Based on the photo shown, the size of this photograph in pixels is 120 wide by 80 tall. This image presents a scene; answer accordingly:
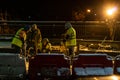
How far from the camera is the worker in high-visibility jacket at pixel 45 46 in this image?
20.8m

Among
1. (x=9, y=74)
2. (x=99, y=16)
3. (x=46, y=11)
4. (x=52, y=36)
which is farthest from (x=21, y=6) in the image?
(x=9, y=74)

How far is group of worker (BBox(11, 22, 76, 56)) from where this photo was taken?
1886 cm

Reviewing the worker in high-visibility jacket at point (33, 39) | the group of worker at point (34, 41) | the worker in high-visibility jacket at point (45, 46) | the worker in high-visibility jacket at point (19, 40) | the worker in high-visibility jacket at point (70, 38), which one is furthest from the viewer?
the worker in high-visibility jacket at point (45, 46)

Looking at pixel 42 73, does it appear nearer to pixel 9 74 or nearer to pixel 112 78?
pixel 9 74

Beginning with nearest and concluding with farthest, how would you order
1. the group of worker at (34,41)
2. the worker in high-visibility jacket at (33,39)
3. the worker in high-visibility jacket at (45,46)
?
the group of worker at (34,41) → the worker in high-visibility jacket at (33,39) → the worker in high-visibility jacket at (45,46)

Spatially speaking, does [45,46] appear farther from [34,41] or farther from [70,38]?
[70,38]

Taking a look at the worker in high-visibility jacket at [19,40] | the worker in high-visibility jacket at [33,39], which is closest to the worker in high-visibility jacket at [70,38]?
the worker in high-visibility jacket at [33,39]

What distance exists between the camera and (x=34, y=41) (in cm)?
2036

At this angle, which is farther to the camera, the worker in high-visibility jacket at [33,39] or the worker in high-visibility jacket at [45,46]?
the worker in high-visibility jacket at [45,46]

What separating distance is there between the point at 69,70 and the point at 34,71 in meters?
1.08

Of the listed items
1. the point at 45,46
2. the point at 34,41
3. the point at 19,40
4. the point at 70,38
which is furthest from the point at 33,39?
the point at 70,38

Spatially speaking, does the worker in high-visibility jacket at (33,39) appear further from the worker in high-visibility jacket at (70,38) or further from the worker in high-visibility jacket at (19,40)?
the worker in high-visibility jacket at (70,38)

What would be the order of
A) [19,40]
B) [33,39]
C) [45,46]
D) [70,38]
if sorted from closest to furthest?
[19,40] → [70,38] → [33,39] → [45,46]

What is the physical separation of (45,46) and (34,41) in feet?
2.71
